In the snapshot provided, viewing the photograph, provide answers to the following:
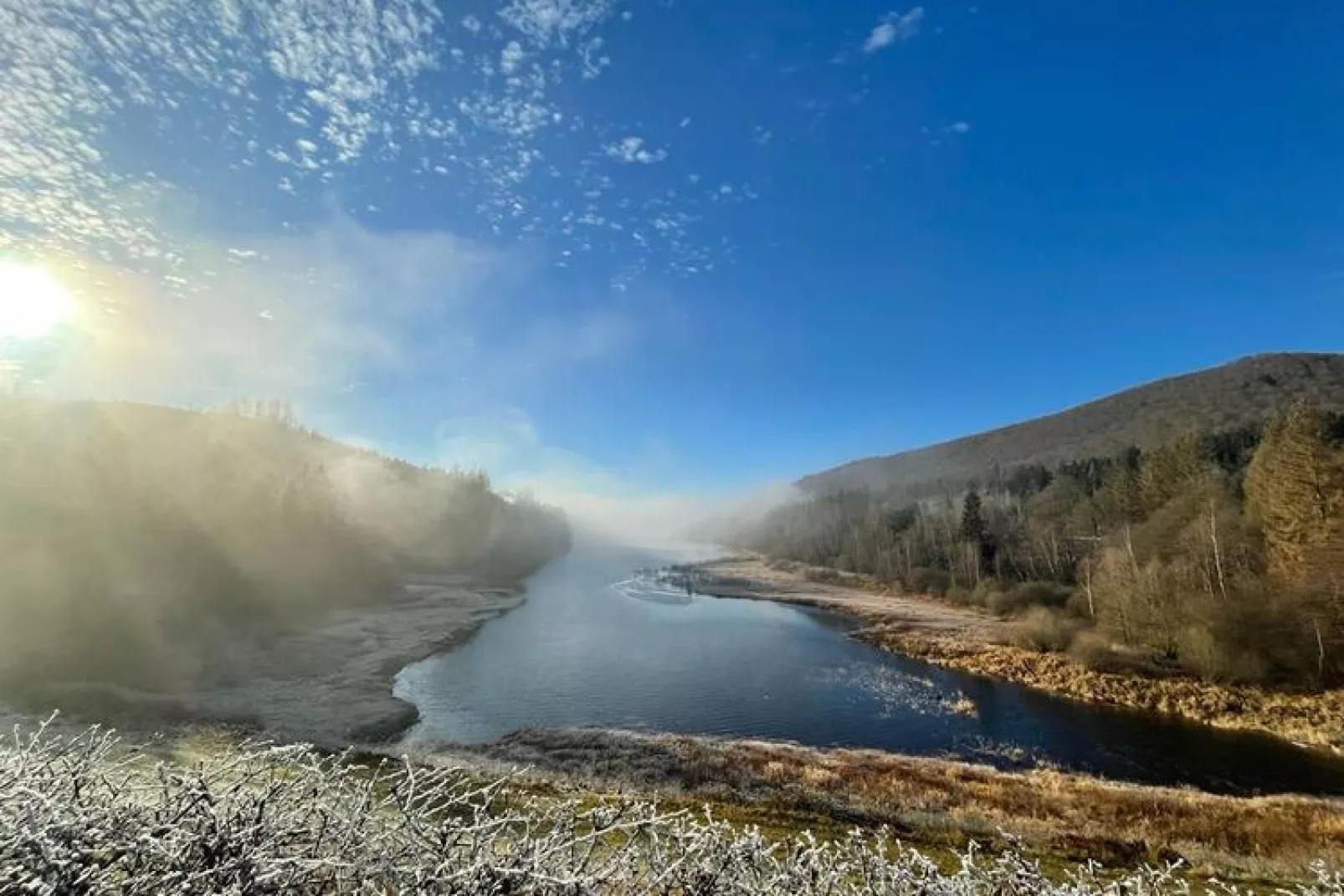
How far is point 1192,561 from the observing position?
52.0m

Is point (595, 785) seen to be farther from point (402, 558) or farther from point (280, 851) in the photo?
point (402, 558)

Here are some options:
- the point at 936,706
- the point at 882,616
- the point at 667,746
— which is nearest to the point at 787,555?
the point at 882,616

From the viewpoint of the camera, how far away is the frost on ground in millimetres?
4730

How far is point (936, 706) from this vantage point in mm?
41344

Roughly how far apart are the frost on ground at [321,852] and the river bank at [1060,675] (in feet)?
135

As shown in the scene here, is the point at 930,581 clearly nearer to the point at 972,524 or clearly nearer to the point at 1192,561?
the point at 972,524

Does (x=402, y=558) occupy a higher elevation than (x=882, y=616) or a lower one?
higher

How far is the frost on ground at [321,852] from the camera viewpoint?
15.5 ft

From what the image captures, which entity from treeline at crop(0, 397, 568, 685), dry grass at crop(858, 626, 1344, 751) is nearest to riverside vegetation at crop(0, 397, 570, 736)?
treeline at crop(0, 397, 568, 685)

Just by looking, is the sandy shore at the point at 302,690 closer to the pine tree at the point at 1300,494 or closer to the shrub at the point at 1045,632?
the shrub at the point at 1045,632

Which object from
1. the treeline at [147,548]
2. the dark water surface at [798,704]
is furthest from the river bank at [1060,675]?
the treeline at [147,548]

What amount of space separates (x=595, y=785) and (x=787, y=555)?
139 m

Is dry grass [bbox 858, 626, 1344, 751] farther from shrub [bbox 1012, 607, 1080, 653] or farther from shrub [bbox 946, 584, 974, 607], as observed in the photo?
shrub [bbox 946, 584, 974, 607]

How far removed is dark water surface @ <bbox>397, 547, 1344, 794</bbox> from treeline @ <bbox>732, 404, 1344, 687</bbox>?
10592mm
